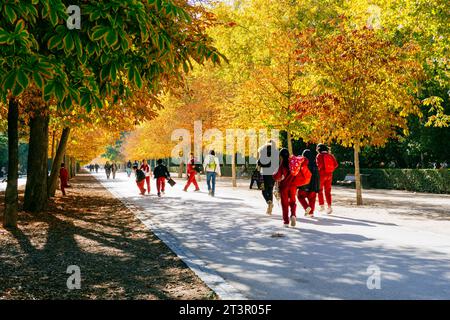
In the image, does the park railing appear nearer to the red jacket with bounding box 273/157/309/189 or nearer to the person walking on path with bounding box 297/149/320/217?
the person walking on path with bounding box 297/149/320/217

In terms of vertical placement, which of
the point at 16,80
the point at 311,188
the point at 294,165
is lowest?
the point at 311,188

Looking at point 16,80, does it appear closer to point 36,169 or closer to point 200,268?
point 200,268

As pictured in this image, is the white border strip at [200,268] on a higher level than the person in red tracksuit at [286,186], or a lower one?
lower

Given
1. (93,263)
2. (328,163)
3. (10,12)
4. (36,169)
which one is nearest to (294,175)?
(328,163)

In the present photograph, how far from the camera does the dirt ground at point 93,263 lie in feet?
17.4

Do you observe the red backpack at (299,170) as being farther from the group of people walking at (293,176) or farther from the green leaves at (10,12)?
the green leaves at (10,12)

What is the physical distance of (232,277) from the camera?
5941 mm

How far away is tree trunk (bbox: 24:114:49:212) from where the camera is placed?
13.6m

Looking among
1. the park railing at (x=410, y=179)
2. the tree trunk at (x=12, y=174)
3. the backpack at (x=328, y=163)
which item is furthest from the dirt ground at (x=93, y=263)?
the park railing at (x=410, y=179)

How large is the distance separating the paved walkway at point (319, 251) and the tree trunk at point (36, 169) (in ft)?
10.6

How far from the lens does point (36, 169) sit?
44.9ft

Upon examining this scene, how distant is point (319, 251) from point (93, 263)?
3509mm

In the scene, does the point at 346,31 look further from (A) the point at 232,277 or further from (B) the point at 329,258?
(A) the point at 232,277

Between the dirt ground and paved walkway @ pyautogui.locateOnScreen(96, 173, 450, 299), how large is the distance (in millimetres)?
485
